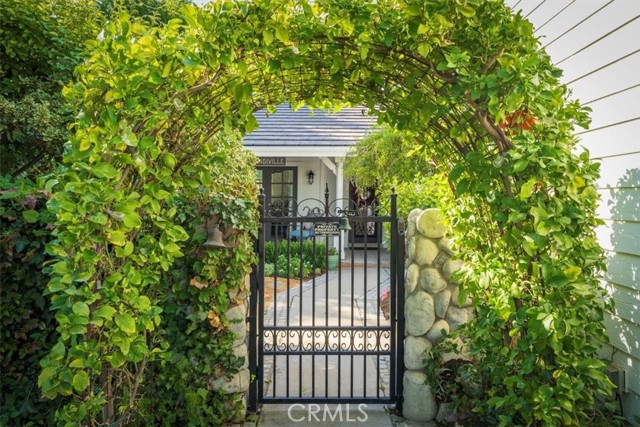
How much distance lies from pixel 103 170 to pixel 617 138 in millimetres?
2659

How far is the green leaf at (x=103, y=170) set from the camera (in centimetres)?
182

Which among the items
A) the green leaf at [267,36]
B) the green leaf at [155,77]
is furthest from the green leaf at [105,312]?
the green leaf at [267,36]

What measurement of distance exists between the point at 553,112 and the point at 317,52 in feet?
3.66

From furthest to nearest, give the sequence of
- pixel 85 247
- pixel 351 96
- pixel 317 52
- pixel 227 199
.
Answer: pixel 227 199
pixel 351 96
pixel 317 52
pixel 85 247

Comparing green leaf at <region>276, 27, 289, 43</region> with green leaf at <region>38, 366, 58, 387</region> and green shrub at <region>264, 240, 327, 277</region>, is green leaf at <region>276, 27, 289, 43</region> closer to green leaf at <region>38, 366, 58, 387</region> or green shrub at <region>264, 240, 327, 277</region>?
green leaf at <region>38, 366, 58, 387</region>

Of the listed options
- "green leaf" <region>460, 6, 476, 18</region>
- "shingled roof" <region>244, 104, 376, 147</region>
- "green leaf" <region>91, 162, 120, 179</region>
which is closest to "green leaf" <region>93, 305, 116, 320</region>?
"green leaf" <region>91, 162, 120, 179</region>

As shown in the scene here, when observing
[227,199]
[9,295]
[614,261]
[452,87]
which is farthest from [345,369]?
[452,87]

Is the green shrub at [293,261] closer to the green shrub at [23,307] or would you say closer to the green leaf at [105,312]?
the green shrub at [23,307]

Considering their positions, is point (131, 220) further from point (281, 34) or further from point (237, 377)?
point (237, 377)

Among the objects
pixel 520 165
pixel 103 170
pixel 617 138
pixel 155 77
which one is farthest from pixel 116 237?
pixel 617 138

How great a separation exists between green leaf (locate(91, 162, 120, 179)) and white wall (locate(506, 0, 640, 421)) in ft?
7.36

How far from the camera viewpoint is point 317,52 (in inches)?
87.4

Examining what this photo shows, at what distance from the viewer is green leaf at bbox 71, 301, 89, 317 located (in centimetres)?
183

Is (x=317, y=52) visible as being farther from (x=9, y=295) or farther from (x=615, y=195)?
(x=9, y=295)
